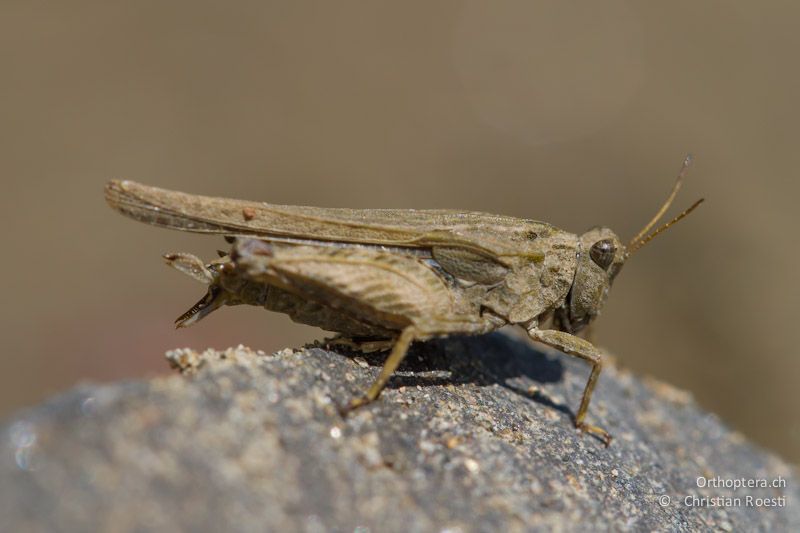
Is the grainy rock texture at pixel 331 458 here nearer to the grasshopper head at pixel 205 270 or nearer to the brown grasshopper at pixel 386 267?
the brown grasshopper at pixel 386 267

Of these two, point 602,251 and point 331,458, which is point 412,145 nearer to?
point 602,251

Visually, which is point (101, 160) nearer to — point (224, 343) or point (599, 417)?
point (224, 343)

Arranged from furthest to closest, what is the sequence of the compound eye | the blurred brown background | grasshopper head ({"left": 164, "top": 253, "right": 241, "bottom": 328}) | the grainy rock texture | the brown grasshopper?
the blurred brown background
the compound eye
grasshopper head ({"left": 164, "top": 253, "right": 241, "bottom": 328})
the brown grasshopper
the grainy rock texture

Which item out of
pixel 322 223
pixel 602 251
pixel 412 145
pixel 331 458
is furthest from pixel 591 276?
pixel 412 145

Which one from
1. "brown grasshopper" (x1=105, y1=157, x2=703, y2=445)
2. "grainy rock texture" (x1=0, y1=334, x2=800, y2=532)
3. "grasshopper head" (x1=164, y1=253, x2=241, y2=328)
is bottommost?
"grainy rock texture" (x1=0, y1=334, x2=800, y2=532)

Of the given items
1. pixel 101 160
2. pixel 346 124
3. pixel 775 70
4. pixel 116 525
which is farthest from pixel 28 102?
A: pixel 775 70

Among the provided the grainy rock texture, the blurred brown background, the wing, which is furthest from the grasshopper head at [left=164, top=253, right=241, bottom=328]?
the blurred brown background

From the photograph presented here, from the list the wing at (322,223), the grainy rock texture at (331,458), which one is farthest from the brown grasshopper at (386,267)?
the grainy rock texture at (331,458)

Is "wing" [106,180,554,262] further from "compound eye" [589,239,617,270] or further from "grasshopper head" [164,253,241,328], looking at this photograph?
"compound eye" [589,239,617,270]
